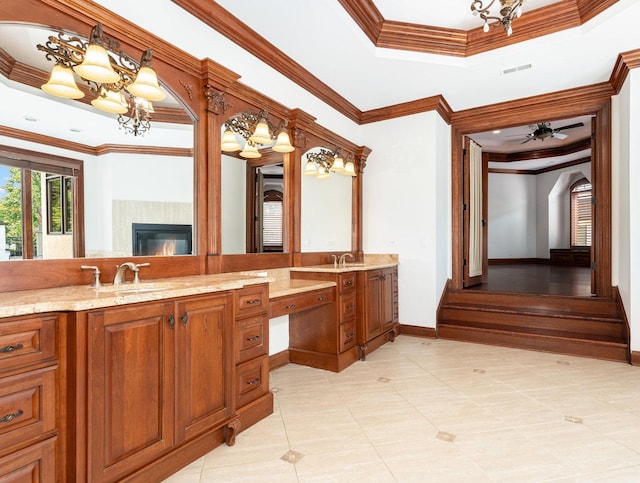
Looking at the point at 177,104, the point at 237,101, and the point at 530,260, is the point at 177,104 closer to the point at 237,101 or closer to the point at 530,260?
the point at 237,101

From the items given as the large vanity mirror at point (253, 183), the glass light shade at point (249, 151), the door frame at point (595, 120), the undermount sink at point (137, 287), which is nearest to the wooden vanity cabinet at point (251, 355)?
the undermount sink at point (137, 287)

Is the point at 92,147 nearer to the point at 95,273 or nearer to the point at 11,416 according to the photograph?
the point at 95,273

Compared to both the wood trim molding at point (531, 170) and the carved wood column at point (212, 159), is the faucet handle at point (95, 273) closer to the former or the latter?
the carved wood column at point (212, 159)

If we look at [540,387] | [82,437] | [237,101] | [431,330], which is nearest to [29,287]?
[82,437]

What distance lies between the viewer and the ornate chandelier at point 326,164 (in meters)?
3.92

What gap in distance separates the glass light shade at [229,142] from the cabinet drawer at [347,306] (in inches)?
65.9

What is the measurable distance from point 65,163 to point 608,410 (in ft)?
12.5

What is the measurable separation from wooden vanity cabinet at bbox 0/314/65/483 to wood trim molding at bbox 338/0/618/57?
114 inches

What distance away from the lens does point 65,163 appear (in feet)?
6.08

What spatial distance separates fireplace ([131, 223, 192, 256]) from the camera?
2.21 metres

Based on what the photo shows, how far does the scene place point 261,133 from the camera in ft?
9.80

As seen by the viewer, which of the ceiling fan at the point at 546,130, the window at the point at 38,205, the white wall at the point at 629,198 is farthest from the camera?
the ceiling fan at the point at 546,130

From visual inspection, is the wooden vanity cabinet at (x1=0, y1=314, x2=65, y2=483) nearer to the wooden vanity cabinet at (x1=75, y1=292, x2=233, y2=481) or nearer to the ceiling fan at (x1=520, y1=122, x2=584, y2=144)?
the wooden vanity cabinet at (x1=75, y1=292, x2=233, y2=481)

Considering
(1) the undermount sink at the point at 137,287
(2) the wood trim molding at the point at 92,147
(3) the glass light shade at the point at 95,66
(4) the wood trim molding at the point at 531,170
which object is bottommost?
(1) the undermount sink at the point at 137,287
